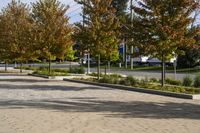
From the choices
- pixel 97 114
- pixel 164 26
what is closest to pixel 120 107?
pixel 97 114

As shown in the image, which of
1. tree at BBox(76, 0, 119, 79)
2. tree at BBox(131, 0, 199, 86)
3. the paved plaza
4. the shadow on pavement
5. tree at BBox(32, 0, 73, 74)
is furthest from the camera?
tree at BBox(32, 0, 73, 74)

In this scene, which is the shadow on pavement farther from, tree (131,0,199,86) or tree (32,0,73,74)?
tree (32,0,73,74)

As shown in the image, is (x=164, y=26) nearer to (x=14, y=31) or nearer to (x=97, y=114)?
(x=97, y=114)

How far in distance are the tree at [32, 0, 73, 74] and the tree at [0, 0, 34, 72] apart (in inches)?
157

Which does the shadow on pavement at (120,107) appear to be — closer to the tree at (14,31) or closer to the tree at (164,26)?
Result: the tree at (164,26)

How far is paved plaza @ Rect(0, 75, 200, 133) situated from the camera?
11.4 metres

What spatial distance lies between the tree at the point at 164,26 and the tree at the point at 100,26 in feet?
19.3

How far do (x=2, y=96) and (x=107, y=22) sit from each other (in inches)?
468

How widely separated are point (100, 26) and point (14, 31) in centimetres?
1784

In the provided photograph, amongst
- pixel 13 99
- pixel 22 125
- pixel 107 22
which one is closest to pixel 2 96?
pixel 13 99

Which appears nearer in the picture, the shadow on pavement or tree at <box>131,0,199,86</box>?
the shadow on pavement

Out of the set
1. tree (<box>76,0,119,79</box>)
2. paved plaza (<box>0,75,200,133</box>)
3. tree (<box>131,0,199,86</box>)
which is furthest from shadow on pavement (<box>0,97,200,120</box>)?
tree (<box>76,0,119,79</box>)

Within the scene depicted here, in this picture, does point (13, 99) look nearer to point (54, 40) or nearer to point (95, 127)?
point (95, 127)

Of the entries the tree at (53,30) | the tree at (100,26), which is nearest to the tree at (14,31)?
the tree at (53,30)
